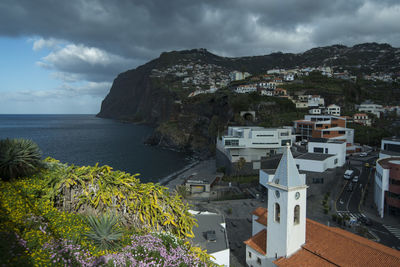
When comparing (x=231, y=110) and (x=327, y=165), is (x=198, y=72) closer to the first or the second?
(x=231, y=110)

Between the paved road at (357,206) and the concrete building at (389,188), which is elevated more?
the concrete building at (389,188)

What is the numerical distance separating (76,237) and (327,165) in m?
32.5

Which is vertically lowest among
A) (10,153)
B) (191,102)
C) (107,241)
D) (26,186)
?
(107,241)

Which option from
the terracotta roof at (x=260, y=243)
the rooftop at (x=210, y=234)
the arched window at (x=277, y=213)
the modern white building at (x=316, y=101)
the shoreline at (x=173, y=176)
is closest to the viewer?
the rooftop at (x=210, y=234)

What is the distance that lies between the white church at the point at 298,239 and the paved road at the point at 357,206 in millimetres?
8440

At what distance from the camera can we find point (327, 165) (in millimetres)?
31125

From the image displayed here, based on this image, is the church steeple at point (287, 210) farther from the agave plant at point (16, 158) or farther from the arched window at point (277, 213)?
the agave plant at point (16, 158)

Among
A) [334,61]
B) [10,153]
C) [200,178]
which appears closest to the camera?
[10,153]

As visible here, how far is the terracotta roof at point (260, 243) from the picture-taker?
14578mm

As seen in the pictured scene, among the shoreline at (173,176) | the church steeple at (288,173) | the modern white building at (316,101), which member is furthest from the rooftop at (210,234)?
the modern white building at (316,101)

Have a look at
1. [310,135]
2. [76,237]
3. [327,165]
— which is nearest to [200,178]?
[327,165]

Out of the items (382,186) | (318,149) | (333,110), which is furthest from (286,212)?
(333,110)

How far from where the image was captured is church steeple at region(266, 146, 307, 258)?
41.6 feet

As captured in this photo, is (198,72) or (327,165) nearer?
(327,165)
